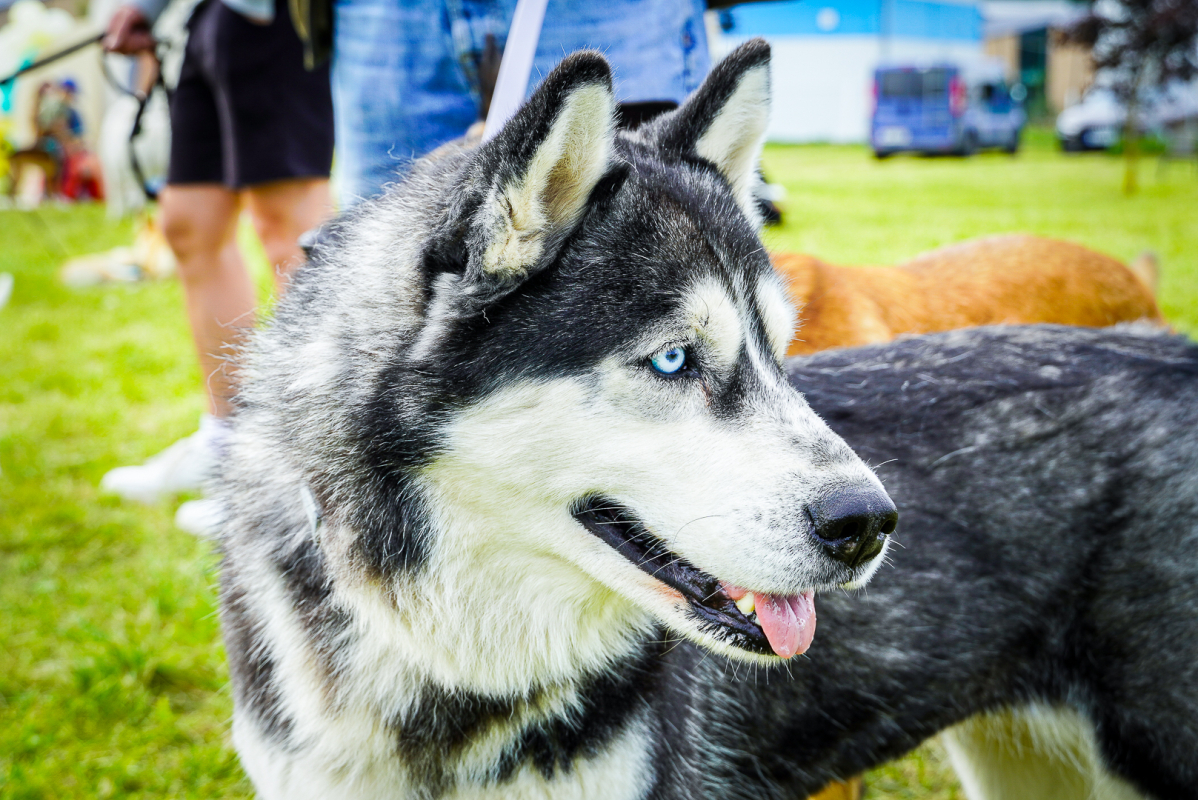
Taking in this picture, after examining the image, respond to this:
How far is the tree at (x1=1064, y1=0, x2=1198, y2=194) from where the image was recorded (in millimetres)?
18562

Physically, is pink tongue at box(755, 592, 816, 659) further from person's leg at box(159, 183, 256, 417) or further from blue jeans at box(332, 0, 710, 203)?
person's leg at box(159, 183, 256, 417)

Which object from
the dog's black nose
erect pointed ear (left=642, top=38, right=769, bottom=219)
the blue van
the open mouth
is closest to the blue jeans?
erect pointed ear (left=642, top=38, right=769, bottom=219)

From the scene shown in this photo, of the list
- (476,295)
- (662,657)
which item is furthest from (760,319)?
(662,657)

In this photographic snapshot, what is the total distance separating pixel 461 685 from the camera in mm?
1843

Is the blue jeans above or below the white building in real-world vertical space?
above

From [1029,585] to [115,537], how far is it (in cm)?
423

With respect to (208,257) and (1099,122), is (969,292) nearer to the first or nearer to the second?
(208,257)

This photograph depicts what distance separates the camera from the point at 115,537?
4.52 m

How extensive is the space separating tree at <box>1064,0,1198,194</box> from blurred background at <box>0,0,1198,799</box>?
0.19 metres

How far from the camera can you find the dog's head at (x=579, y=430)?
1621 millimetres

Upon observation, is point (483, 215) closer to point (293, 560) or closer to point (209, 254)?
point (293, 560)

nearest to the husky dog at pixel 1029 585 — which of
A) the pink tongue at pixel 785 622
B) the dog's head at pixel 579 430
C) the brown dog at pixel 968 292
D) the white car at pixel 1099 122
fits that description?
the pink tongue at pixel 785 622

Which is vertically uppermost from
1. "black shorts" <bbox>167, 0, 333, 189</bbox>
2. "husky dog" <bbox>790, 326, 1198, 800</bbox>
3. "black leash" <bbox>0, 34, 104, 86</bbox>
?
"black leash" <bbox>0, 34, 104, 86</bbox>

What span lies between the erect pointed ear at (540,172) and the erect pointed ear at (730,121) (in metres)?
0.40
